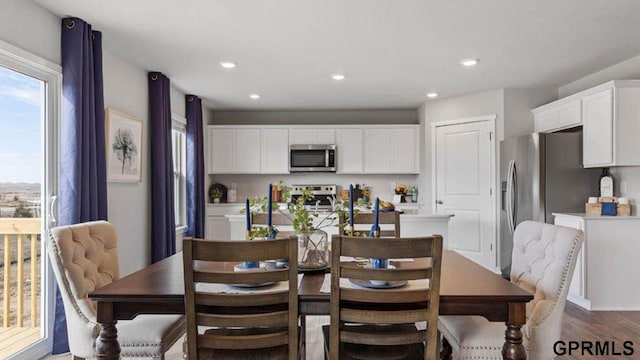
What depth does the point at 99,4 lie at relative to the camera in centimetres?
280

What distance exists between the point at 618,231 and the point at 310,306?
11.3ft

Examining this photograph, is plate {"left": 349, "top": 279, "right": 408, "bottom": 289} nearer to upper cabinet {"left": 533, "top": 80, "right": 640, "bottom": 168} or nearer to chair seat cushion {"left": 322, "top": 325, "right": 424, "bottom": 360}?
chair seat cushion {"left": 322, "top": 325, "right": 424, "bottom": 360}

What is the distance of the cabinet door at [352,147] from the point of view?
21.7 feet

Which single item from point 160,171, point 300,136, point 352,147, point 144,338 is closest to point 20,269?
point 144,338

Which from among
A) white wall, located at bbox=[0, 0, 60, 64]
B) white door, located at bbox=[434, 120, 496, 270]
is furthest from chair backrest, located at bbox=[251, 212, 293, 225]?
white door, located at bbox=[434, 120, 496, 270]

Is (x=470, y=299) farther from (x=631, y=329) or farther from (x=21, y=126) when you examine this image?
(x=21, y=126)

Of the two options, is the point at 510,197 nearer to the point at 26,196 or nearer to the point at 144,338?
the point at 144,338

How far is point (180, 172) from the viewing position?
18.9 feet

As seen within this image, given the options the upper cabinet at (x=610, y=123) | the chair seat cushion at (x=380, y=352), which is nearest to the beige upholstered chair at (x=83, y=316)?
the chair seat cushion at (x=380, y=352)

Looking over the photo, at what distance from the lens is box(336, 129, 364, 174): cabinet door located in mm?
6602

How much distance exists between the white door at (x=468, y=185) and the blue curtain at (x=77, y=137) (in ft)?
14.3

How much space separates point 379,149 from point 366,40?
3.15 metres

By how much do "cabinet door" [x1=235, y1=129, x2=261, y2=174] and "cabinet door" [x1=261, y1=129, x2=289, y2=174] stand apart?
105 mm

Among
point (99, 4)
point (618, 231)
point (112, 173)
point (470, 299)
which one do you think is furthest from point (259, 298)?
point (618, 231)
